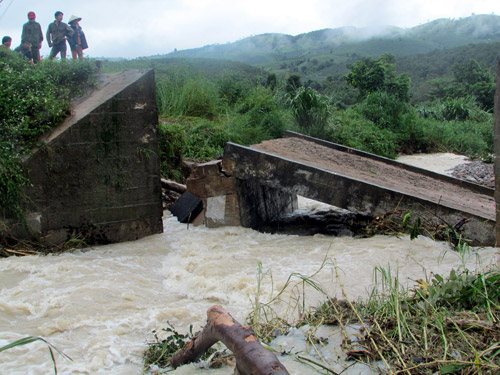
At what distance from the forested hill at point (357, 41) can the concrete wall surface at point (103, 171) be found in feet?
207

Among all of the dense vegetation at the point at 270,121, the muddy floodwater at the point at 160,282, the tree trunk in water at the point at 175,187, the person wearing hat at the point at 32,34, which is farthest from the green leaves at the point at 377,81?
the muddy floodwater at the point at 160,282

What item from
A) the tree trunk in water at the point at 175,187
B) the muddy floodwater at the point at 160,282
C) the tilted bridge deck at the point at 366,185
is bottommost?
the muddy floodwater at the point at 160,282

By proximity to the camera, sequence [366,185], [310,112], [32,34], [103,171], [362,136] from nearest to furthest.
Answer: [366,185], [103,171], [32,34], [310,112], [362,136]

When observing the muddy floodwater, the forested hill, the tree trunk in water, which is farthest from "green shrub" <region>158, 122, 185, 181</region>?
the forested hill

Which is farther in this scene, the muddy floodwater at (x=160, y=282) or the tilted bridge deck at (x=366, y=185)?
the tilted bridge deck at (x=366, y=185)

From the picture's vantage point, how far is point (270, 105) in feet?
47.4

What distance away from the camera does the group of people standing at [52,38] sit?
33.7 ft

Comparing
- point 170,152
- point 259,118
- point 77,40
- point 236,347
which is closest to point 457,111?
point 259,118

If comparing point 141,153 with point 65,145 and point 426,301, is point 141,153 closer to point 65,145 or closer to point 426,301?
point 65,145

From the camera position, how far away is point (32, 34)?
1029 centimetres

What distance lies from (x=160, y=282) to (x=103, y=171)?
2.11 m

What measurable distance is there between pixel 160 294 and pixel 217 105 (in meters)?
10.1

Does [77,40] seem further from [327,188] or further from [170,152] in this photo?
[327,188]

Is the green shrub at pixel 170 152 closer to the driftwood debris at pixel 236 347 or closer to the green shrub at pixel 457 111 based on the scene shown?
the driftwood debris at pixel 236 347
